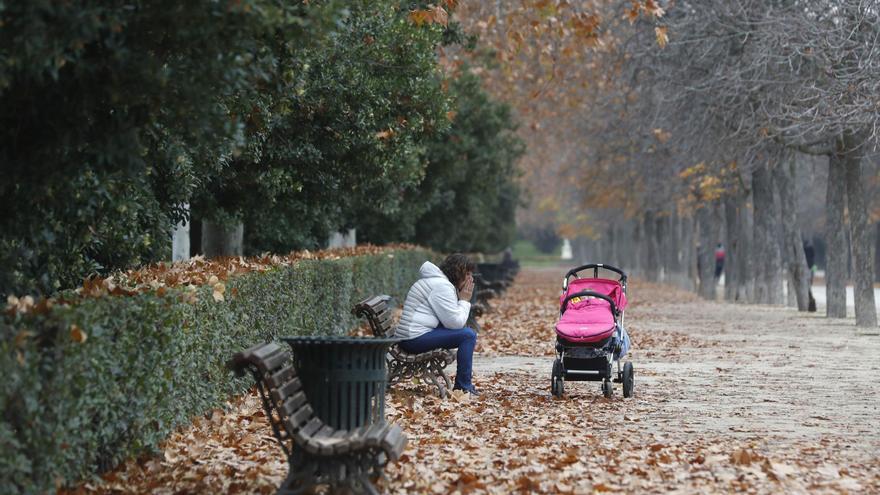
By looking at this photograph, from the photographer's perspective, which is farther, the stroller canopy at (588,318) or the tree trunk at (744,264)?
the tree trunk at (744,264)

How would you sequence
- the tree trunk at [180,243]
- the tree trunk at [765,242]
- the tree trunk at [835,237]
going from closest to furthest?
1. the tree trunk at [180,243]
2. the tree trunk at [835,237]
3. the tree trunk at [765,242]

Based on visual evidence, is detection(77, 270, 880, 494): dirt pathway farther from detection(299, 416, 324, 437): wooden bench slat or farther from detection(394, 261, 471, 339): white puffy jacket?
detection(394, 261, 471, 339): white puffy jacket

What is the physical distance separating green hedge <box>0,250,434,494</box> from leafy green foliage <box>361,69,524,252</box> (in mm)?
15876

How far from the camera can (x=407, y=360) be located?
12.2 m

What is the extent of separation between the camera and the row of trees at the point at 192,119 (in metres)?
7.05

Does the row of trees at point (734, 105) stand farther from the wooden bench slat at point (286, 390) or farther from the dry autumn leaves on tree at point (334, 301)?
the wooden bench slat at point (286, 390)

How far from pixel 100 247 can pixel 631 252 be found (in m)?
63.7

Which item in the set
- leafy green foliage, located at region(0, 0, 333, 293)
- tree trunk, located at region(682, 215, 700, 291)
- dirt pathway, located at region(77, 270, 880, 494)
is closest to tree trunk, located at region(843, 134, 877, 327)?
dirt pathway, located at region(77, 270, 880, 494)

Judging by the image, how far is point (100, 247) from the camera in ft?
40.0

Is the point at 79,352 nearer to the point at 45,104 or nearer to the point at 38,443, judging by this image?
the point at 38,443

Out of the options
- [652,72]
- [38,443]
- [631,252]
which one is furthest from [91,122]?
[631,252]

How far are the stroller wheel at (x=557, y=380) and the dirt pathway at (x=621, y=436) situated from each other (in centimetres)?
16

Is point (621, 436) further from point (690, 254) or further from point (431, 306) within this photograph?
point (690, 254)

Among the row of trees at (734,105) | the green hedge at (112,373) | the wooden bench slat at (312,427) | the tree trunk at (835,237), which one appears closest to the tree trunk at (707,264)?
the row of trees at (734,105)
